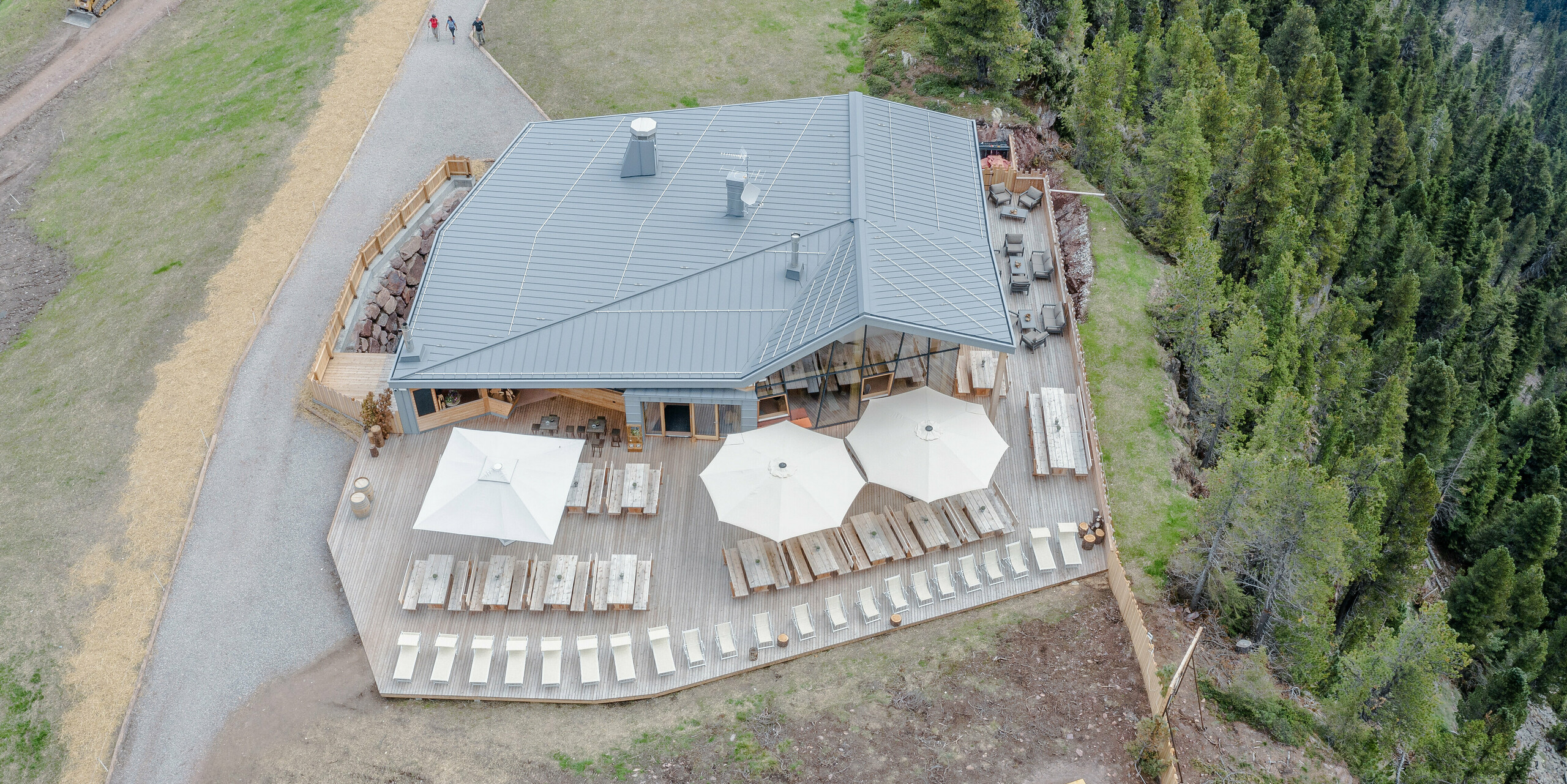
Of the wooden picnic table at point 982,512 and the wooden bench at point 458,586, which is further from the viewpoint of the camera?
the wooden picnic table at point 982,512

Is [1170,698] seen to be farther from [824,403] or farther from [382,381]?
[382,381]

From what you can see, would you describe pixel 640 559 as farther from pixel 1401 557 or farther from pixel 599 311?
pixel 1401 557

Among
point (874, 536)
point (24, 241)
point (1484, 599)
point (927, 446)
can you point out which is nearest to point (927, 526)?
point (874, 536)

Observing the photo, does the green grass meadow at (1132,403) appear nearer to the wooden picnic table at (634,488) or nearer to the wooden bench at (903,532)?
the wooden bench at (903,532)

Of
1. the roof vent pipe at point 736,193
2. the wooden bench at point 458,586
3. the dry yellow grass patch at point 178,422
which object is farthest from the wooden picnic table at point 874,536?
the dry yellow grass patch at point 178,422

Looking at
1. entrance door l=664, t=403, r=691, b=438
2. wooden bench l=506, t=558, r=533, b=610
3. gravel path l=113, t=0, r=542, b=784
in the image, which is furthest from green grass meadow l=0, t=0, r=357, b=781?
A: entrance door l=664, t=403, r=691, b=438

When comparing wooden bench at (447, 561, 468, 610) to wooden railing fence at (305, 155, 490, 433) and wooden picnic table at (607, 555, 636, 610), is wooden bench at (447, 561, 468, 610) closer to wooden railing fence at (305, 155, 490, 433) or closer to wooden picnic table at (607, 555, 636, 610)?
wooden picnic table at (607, 555, 636, 610)
